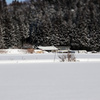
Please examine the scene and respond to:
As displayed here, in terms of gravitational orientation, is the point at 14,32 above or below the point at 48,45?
above

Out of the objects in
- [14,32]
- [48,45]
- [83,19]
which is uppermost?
[83,19]

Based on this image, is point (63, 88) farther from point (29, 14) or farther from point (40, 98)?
point (29, 14)

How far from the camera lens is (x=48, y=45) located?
62562 millimetres

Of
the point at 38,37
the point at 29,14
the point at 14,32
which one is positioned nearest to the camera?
the point at 14,32

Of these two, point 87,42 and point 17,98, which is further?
point 87,42

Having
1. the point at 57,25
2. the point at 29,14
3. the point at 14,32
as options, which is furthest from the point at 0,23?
the point at 29,14

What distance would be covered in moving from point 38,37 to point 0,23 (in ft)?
38.8

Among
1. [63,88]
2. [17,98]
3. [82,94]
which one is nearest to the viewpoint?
[17,98]

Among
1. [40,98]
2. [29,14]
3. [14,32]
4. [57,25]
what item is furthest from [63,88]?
[29,14]

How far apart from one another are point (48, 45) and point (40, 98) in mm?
56413

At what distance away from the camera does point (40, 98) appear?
6.21 m

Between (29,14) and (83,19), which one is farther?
(29,14)

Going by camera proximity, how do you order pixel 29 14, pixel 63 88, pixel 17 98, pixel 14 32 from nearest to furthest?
pixel 17 98, pixel 63 88, pixel 14 32, pixel 29 14

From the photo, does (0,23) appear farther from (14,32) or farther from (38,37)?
(38,37)
